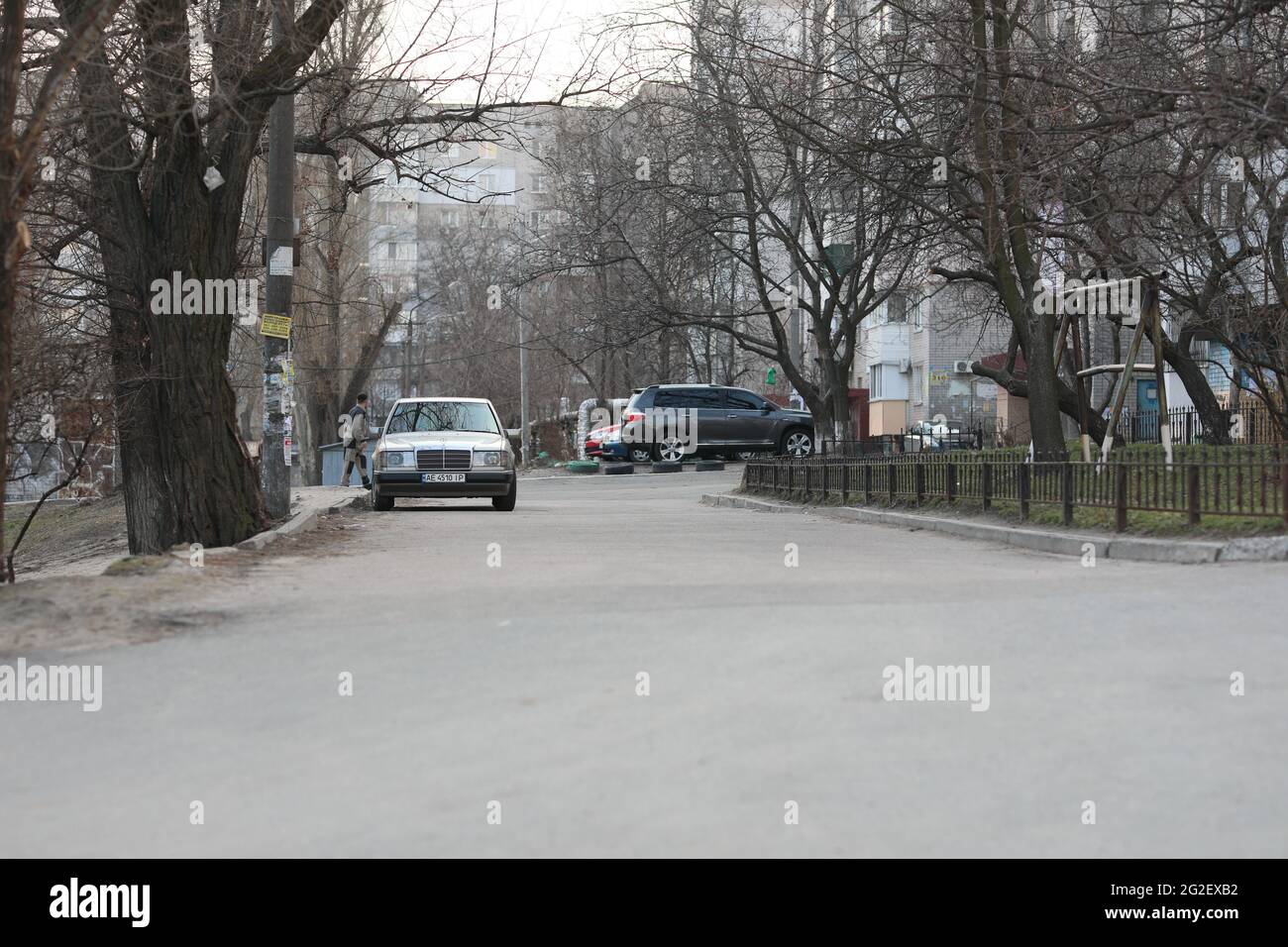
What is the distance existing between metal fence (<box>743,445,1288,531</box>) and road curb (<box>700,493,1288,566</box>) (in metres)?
0.48

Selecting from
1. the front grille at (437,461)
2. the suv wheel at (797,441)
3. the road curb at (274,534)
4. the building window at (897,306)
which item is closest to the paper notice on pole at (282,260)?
the road curb at (274,534)

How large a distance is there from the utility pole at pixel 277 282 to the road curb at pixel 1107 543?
25.5ft

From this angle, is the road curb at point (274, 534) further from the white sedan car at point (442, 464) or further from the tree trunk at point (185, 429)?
the white sedan car at point (442, 464)

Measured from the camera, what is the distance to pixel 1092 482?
50.5ft

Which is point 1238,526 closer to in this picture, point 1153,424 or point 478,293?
point 1153,424

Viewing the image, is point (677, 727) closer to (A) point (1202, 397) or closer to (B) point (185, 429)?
(B) point (185, 429)

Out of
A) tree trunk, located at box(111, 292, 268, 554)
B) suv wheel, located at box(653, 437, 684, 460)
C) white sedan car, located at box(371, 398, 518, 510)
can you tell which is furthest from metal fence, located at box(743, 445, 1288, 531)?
suv wheel, located at box(653, 437, 684, 460)

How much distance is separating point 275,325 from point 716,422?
24066 mm

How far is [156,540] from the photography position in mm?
17344

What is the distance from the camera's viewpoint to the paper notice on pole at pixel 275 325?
19891 millimetres

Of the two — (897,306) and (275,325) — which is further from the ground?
(897,306)

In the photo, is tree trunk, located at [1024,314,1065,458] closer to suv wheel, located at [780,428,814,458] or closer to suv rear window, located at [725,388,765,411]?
suv wheel, located at [780,428,814,458]

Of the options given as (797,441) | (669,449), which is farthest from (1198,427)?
(669,449)

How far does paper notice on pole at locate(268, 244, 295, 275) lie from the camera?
1956 cm
